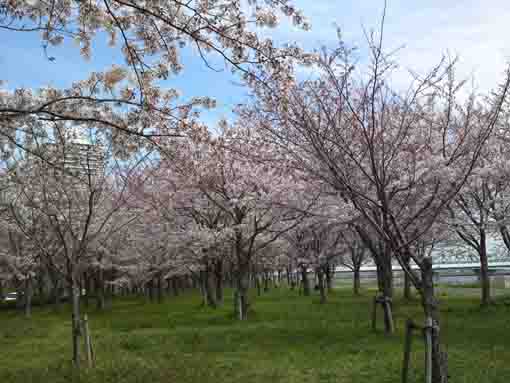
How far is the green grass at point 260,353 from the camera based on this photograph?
8.03 m

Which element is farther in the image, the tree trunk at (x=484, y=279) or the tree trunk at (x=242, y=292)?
the tree trunk at (x=484, y=279)

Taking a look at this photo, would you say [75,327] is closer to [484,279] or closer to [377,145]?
[377,145]

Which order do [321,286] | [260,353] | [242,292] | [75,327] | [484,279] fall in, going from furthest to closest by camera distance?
[321,286] → [484,279] → [242,292] → [260,353] → [75,327]

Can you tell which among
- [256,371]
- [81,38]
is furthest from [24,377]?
[81,38]

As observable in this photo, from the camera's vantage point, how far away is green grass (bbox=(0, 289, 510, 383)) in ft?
26.3

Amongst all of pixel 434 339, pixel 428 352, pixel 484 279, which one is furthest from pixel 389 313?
pixel 484 279

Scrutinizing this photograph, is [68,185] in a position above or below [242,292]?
above

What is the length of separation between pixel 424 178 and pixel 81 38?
251 inches

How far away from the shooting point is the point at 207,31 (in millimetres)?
4902

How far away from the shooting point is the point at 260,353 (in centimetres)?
1006

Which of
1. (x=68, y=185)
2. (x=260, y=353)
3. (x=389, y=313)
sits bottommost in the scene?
(x=260, y=353)

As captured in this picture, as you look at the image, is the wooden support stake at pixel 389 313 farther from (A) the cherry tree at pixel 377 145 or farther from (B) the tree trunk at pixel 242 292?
(B) the tree trunk at pixel 242 292

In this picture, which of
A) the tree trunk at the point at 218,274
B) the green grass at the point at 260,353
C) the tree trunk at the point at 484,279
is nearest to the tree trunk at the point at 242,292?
the green grass at the point at 260,353

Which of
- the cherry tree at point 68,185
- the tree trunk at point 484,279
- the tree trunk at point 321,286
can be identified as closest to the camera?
the cherry tree at point 68,185
